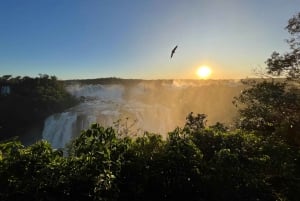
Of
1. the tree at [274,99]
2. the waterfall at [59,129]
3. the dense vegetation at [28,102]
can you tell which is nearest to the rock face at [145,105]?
the waterfall at [59,129]

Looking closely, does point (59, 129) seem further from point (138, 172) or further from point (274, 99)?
point (138, 172)

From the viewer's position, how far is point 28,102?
5269cm

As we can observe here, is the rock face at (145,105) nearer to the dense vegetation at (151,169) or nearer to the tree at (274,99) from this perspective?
the tree at (274,99)

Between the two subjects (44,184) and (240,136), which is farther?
(240,136)

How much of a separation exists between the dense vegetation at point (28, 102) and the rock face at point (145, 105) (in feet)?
7.64

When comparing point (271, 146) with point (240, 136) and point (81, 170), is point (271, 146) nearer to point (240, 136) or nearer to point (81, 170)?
point (240, 136)

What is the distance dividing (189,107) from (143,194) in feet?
168

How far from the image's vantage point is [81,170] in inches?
217

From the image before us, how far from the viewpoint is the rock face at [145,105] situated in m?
45.7

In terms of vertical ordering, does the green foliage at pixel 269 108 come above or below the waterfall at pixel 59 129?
above

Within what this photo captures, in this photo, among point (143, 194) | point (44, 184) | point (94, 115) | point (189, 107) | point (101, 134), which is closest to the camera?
point (44, 184)

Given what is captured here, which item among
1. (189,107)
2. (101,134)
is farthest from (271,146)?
(189,107)

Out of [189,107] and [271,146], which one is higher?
Answer: [271,146]

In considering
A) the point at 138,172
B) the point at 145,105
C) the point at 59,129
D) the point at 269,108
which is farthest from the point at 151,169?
the point at 145,105
